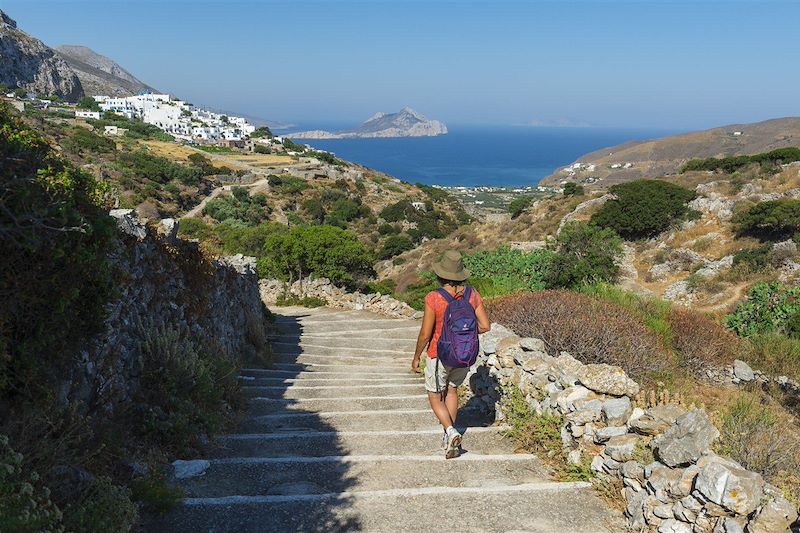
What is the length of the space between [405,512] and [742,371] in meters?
8.00

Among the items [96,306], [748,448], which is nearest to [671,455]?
[748,448]

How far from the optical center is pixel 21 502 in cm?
264

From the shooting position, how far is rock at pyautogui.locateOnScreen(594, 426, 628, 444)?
466cm

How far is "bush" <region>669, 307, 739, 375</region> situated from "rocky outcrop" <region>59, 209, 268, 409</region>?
25.9 feet

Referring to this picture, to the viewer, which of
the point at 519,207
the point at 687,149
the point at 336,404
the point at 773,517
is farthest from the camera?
the point at 687,149

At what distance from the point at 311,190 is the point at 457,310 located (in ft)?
197

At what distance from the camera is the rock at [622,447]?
4398 mm

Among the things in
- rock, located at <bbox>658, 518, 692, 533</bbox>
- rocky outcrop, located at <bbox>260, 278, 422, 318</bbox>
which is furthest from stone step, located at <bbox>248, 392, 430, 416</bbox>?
rocky outcrop, located at <bbox>260, 278, 422, 318</bbox>

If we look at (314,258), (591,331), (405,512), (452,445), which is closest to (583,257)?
(591,331)

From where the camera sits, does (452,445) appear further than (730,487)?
Yes

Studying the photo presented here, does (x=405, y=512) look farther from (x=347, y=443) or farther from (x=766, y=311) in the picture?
(x=766, y=311)

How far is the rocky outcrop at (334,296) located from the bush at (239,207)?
29.0 metres

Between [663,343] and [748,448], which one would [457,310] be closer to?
[748,448]

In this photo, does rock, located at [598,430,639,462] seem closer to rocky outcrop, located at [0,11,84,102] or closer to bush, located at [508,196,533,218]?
bush, located at [508,196,533,218]
